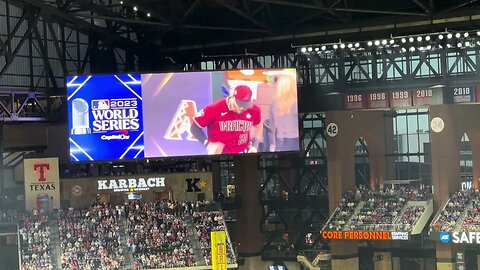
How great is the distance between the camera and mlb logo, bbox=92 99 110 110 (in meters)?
48.6

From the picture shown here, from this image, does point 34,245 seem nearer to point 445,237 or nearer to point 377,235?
point 377,235

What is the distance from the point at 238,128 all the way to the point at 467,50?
13.4 metres

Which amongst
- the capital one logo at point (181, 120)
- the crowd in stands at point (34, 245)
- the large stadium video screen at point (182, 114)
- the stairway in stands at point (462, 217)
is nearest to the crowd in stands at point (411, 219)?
the stairway in stands at point (462, 217)

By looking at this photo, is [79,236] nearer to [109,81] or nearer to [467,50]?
[109,81]

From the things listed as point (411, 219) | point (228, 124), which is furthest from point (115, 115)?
point (411, 219)

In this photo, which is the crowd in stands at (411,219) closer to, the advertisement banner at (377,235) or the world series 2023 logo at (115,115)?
the advertisement banner at (377,235)

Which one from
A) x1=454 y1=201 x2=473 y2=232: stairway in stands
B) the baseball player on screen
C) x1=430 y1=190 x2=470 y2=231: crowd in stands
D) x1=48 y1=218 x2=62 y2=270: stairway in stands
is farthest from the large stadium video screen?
x1=454 y1=201 x2=473 y2=232: stairway in stands

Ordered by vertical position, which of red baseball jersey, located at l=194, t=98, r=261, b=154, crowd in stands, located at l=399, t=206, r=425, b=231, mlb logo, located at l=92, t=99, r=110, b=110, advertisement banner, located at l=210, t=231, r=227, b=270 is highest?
mlb logo, located at l=92, t=99, r=110, b=110

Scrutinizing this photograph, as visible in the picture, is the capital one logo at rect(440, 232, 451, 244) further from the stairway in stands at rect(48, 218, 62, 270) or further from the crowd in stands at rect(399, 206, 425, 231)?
the stairway in stands at rect(48, 218, 62, 270)

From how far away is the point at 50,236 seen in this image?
49.7 m

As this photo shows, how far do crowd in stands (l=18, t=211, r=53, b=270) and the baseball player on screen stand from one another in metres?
10.1

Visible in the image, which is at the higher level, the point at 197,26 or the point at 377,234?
the point at 197,26

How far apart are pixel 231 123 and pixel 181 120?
274 cm

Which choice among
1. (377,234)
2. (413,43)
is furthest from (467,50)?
(377,234)
